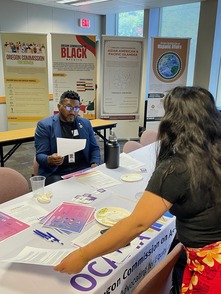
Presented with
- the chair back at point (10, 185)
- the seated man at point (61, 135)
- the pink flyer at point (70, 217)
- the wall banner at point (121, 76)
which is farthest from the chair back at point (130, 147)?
the wall banner at point (121, 76)

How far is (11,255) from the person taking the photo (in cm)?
101

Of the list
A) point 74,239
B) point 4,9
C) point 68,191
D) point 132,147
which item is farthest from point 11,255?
point 4,9

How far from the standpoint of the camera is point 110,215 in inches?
51.1

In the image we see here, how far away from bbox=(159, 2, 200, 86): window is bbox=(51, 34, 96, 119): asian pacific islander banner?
1862 millimetres

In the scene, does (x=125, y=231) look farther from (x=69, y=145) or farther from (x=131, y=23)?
(x=131, y=23)

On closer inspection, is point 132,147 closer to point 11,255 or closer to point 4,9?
point 11,255

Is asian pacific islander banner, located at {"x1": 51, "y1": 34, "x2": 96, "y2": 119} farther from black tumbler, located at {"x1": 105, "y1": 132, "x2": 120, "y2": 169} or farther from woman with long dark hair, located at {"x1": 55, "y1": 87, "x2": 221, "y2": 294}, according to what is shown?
woman with long dark hair, located at {"x1": 55, "y1": 87, "x2": 221, "y2": 294}

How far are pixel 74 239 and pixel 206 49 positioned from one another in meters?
4.50

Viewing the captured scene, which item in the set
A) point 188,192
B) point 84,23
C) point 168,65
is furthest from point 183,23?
point 188,192

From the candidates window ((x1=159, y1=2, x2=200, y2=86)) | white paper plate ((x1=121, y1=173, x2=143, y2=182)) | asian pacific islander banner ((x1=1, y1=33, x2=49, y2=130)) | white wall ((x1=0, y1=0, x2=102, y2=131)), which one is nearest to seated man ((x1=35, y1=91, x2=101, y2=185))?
white paper plate ((x1=121, y1=173, x2=143, y2=182))

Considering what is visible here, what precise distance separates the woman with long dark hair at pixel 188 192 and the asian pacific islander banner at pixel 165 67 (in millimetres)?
3761

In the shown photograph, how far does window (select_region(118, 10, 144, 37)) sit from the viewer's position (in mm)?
5719

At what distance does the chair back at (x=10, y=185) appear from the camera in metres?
1.64

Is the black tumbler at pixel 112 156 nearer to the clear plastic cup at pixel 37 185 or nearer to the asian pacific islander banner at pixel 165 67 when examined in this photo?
the clear plastic cup at pixel 37 185
